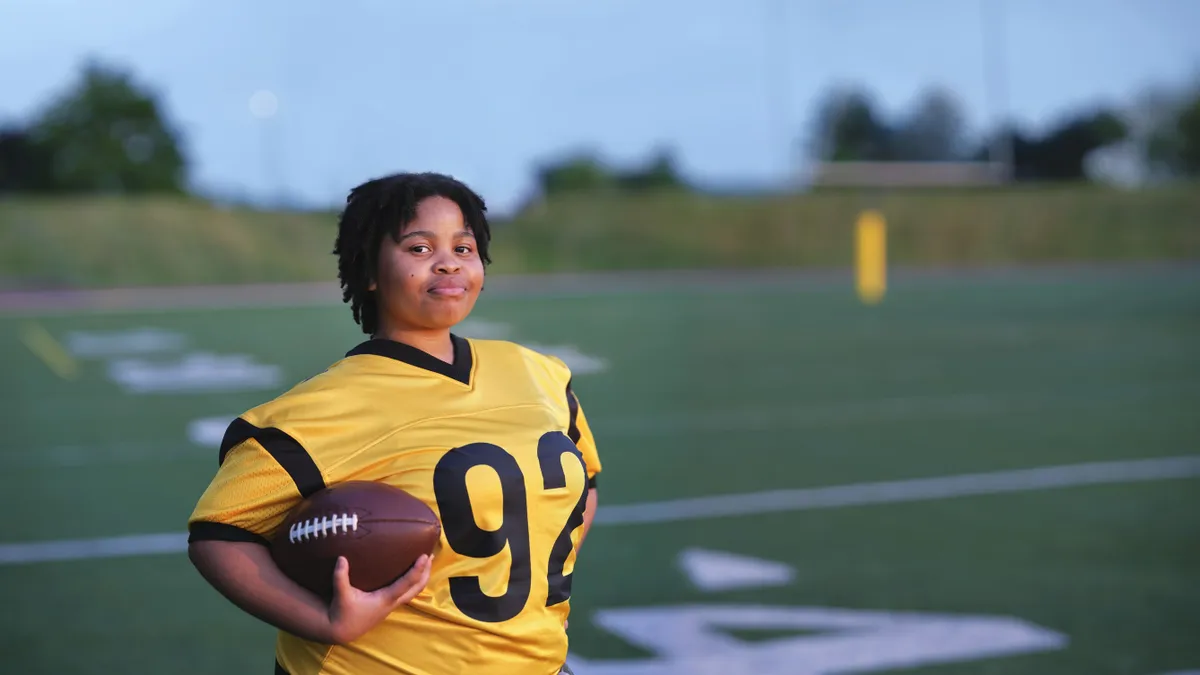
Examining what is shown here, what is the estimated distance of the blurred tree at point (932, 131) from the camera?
40250mm

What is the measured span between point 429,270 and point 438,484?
30 cm

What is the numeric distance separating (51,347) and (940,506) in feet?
36.0

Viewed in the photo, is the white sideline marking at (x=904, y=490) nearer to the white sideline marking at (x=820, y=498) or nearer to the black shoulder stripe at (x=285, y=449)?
the white sideline marking at (x=820, y=498)

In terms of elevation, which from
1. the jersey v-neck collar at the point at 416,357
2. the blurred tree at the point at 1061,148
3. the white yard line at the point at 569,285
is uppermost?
the jersey v-neck collar at the point at 416,357

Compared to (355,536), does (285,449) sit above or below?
above

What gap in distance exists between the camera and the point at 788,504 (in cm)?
596


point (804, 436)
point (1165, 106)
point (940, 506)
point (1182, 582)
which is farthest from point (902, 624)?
point (1165, 106)

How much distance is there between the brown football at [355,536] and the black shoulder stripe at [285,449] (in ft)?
0.08

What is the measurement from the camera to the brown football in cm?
181

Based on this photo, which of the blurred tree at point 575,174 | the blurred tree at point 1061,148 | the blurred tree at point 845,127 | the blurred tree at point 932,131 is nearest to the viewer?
the blurred tree at point 932,131

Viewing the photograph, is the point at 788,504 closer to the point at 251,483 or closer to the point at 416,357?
the point at 416,357

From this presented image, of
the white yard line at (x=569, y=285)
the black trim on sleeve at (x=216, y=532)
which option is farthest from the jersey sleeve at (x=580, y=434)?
the white yard line at (x=569, y=285)

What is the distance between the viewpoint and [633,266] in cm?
3378

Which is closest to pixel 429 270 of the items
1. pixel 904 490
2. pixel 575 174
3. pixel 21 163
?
pixel 904 490
